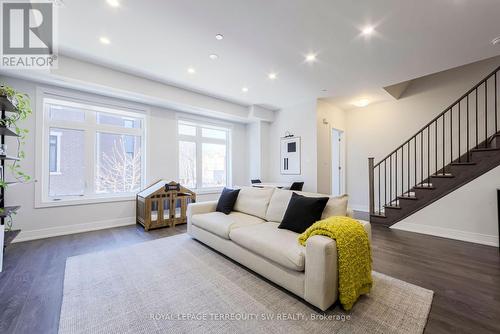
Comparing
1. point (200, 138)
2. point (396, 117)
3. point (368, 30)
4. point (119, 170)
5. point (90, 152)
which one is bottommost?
point (119, 170)

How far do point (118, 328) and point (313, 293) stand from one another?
4.77ft

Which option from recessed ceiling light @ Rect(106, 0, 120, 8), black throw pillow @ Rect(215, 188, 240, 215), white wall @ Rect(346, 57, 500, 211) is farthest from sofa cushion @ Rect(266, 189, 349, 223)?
white wall @ Rect(346, 57, 500, 211)

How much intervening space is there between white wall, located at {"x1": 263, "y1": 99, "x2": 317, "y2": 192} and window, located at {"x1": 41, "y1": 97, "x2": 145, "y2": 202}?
134 inches

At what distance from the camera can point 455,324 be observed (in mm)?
1518

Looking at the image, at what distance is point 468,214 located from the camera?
3283mm

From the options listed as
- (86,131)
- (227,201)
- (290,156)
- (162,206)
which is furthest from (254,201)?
(86,131)

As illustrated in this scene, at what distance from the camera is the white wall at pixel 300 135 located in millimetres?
5059

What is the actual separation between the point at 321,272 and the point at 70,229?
14.2ft

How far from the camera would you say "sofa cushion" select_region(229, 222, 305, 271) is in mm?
1746

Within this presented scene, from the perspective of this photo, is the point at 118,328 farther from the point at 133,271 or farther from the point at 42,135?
the point at 42,135

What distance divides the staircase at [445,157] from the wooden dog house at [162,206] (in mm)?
4049

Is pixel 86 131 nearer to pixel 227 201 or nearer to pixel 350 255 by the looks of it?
pixel 227 201

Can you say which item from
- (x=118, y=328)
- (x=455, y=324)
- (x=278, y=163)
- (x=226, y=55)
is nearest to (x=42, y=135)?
(x=226, y=55)

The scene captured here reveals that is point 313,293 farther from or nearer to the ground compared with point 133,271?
farther from the ground
